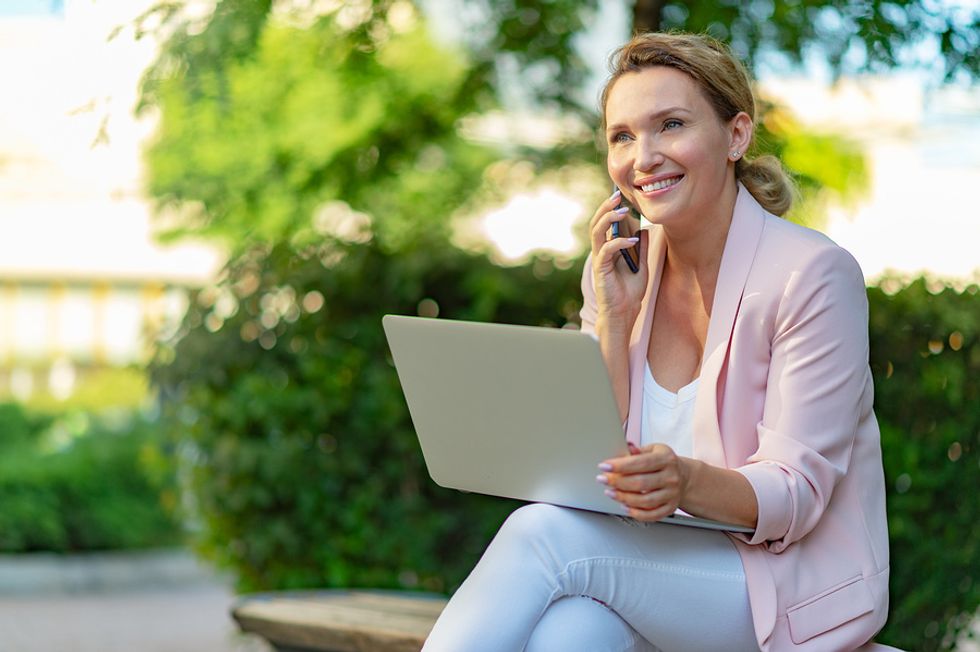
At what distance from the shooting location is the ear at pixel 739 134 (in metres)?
2.34

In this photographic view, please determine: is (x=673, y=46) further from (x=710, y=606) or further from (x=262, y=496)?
(x=262, y=496)

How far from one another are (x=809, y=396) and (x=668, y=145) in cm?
52

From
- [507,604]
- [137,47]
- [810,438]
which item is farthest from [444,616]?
[137,47]

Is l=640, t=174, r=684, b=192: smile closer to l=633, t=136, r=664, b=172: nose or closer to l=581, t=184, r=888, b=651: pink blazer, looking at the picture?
l=633, t=136, r=664, b=172: nose

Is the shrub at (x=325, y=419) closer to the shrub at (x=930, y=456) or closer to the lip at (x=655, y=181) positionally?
the shrub at (x=930, y=456)

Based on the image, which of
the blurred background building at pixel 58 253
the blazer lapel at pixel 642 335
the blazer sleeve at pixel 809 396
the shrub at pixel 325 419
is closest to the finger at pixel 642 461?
the blazer sleeve at pixel 809 396

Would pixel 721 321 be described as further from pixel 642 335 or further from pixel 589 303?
pixel 589 303

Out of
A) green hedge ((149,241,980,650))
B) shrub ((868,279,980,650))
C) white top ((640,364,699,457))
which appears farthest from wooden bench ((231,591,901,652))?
shrub ((868,279,980,650))

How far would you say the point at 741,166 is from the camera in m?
2.45

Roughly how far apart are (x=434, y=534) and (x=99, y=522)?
14.5 feet

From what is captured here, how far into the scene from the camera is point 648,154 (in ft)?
7.45

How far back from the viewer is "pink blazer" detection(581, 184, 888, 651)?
6.72ft

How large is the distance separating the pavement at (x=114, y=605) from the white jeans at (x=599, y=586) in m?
3.14

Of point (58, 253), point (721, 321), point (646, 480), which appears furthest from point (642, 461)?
point (58, 253)
